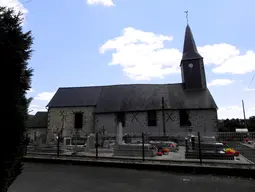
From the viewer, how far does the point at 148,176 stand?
20.1ft

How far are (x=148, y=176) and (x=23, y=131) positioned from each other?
4966 millimetres

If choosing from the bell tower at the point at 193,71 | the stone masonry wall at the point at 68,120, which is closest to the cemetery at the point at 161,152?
the stone masonry wall at the point at 68,120

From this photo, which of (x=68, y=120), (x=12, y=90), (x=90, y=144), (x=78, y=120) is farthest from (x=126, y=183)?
(x=68, y=120)

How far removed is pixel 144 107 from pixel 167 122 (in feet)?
10.6

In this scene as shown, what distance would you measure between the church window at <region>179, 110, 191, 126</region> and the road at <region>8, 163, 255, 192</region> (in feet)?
46.1

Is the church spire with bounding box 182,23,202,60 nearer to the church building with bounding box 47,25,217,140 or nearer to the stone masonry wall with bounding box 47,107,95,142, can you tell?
the church building with bounding box 47,25,217,140

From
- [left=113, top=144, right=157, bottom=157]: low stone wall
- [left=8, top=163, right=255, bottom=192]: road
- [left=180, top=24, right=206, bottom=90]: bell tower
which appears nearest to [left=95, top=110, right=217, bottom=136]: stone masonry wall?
[left=180, top=24, right=206, bottom=90]: bell tower

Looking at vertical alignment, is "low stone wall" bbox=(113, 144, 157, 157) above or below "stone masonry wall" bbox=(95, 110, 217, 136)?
below

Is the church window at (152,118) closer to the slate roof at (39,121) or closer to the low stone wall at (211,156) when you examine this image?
the low stone wall at (211,156)

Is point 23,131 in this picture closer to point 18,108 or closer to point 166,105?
point 18,108

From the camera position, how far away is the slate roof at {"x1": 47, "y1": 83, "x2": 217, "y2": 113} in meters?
20.5

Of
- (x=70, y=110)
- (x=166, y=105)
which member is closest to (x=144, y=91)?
(x=166, y=105)

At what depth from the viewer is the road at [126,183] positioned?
4742mm

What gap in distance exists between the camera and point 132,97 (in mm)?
22797
